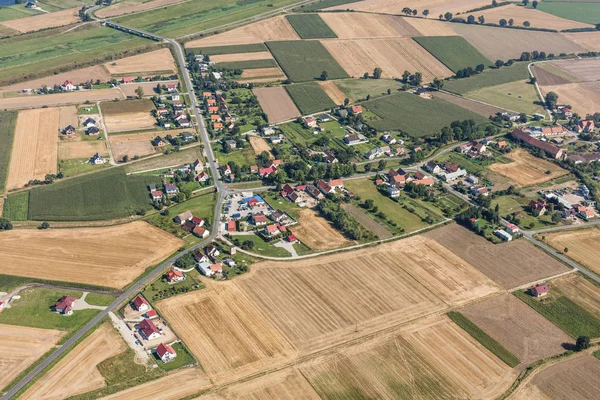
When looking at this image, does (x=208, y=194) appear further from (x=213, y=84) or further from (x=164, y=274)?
(x=213, y=84)

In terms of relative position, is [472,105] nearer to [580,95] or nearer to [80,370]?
[580,95]

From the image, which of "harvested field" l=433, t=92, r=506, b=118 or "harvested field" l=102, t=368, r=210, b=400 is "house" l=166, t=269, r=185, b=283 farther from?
"harvested field" l=433, t=92, r=506, b=118

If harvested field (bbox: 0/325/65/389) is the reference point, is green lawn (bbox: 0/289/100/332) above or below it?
above

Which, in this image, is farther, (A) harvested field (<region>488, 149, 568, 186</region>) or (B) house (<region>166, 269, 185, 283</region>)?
(A) harvested field (<region>488, 149, 568, 186</region>)

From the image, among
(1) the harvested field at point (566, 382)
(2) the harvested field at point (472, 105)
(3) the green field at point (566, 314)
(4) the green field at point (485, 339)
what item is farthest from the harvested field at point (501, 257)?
(2) the harvested field at point (472, 105)

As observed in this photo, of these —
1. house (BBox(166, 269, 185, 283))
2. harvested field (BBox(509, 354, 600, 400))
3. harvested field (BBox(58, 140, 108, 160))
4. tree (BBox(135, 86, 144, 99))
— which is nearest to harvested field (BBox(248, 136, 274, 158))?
harvested field (BBox(58, 140, 108, 160))

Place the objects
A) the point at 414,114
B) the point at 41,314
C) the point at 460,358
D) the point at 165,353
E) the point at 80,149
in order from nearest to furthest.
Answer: the point at 165,353
the point at 460,358
the point at 41,314
the point at 80,149
the point at 414,114

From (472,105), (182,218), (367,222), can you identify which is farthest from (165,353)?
(472,105)
